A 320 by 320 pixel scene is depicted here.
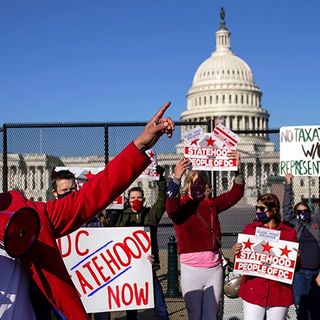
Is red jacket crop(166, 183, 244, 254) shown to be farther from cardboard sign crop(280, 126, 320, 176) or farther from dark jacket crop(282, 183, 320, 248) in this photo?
cardboard sign crop(280, 126, 320, 176)

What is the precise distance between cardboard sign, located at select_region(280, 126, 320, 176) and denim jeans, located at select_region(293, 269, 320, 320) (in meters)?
1.50

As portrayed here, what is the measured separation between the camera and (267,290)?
5383 mm

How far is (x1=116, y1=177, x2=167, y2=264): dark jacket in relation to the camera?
244 inches

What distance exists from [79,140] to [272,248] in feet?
13.6

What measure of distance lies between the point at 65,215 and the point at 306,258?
5853 millimetres

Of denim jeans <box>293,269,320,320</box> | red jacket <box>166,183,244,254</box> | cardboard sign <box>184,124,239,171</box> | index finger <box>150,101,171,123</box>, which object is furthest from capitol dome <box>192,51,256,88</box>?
index finger <box>150,101,171,123</box>

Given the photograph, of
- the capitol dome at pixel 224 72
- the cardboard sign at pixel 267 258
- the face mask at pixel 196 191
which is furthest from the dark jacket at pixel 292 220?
the capitol dome at pixel 224 72

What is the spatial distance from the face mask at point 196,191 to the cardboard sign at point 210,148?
2.26 meters

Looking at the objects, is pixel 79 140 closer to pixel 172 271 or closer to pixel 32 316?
pixel 172 271

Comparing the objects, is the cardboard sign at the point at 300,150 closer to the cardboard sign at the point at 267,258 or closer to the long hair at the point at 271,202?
the cardboard sign at the point at 267,258

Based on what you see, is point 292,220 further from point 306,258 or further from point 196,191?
point 196,191

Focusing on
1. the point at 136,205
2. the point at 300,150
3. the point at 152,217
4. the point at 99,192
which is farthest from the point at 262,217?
the point at 99,192

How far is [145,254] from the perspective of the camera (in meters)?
5.81

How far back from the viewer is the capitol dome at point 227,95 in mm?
104938
